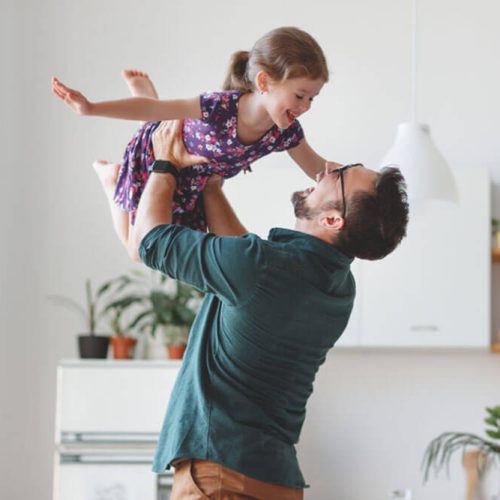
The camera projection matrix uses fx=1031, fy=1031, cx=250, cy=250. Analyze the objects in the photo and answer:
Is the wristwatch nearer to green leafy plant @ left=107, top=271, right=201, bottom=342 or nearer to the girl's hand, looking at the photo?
the girl's hand

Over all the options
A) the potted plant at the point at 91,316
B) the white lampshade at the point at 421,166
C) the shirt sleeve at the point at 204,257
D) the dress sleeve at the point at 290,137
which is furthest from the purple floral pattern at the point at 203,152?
the potted plant at the point at 91,316

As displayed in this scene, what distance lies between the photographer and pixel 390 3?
5.32 metres

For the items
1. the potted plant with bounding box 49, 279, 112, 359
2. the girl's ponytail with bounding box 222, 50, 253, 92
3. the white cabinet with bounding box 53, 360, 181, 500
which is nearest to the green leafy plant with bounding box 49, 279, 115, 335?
the potted plant with bounding box 49, 279, 112, 359

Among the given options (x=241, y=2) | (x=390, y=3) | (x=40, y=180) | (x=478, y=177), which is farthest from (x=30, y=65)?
(x=478, y=177)

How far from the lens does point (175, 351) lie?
185 inches

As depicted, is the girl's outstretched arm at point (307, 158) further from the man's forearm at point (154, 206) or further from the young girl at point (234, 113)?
the man's forearm at point (154, 206)

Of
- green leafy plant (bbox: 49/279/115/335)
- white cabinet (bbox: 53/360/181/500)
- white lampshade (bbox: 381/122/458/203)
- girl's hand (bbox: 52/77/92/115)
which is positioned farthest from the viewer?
green leafy plant (bbox: 49/279/115/335)

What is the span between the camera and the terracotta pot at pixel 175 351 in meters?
4.69

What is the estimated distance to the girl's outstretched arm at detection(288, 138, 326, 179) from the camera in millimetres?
2375

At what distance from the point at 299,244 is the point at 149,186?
35 cm

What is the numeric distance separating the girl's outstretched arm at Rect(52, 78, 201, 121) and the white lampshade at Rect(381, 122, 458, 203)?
1485 mm

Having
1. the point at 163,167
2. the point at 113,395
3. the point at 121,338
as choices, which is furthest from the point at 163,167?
the point at 121,338

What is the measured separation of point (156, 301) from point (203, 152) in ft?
8.40

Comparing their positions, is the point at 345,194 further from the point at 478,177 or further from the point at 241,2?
the point at 241,2
